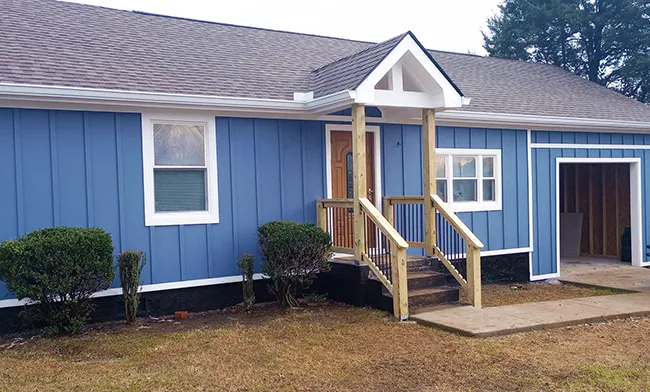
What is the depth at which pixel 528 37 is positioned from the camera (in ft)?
77.0

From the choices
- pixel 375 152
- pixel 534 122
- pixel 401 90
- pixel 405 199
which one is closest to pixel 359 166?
pixel 401 90

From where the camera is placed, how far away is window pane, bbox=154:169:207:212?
8.05m

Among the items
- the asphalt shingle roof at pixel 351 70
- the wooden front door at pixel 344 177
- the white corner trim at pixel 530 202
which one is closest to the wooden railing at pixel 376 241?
the wooden front door at pixel 344 177

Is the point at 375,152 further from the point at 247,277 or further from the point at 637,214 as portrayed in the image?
the point at 637,214

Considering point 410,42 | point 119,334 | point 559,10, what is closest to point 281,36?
point 410,42

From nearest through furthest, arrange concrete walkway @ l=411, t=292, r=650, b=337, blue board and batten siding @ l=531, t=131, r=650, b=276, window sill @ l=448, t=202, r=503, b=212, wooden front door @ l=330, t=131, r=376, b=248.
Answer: concrete walkway @ l=411, t=292, r=650, b=337 < wooden front door @ l=330, t=131, r=376, b=248 < window sill @ l=448, t=202, r=503, b=212 < blue board and batten siding @ l=531, t=131, r=650, b=276

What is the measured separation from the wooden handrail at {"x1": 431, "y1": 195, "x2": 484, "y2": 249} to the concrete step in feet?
2.27

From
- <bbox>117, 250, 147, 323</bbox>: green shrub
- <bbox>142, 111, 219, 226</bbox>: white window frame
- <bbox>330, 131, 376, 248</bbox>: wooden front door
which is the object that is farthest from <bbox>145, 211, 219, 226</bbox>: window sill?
<bbox>330, 131, 376, 248</bbox>: wooden front door

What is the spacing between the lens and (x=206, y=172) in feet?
27.3

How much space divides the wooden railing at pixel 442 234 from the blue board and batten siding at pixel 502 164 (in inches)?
18.3

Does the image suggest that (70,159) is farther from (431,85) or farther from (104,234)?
(431,85)

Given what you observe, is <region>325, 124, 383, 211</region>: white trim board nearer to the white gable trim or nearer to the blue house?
the blue house

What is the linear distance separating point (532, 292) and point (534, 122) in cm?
302

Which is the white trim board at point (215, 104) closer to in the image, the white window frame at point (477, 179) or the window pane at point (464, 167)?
the white window frame at point (477, 179)
